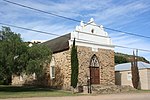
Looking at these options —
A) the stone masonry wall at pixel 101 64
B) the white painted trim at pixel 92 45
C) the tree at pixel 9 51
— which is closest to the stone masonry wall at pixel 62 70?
the stone masonry wall at pixel 101 64

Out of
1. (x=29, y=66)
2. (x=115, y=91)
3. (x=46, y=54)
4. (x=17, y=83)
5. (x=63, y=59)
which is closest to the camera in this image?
(x=29, y=66)

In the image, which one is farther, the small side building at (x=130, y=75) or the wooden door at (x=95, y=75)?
the small side building at (x=130, y=75)

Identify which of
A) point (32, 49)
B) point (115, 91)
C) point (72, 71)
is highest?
point (32, 49)

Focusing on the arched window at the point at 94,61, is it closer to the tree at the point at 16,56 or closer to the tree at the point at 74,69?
the tree at the point at 74,69

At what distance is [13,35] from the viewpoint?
3006 centimetres

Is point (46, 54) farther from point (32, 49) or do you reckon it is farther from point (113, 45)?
point (113, 45)

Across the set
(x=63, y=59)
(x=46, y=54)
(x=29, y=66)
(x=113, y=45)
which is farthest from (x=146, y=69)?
(x=29, y=66)

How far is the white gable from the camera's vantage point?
36844 millimetres

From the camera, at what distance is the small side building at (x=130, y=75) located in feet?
132

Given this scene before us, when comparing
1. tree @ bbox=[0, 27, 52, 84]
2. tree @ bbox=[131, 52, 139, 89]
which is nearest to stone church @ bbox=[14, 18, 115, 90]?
tree @ bbox=[131, 52, 139, 89]

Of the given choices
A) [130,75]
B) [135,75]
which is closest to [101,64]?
[135,75]

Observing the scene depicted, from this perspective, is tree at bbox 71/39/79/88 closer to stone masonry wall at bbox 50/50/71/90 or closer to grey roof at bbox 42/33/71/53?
stone masonry wall at bbox 50/50/71/90

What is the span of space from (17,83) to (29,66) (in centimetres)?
1975

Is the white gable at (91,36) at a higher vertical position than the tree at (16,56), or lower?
higher
